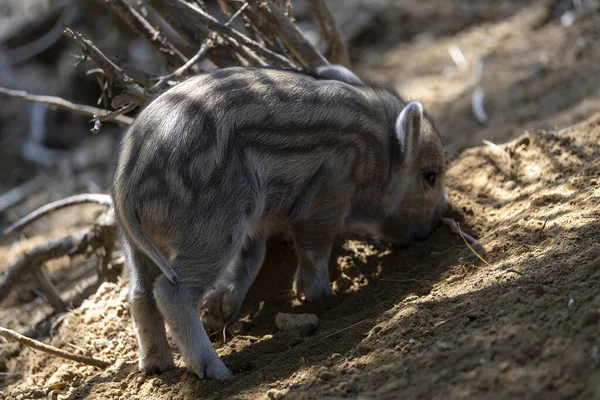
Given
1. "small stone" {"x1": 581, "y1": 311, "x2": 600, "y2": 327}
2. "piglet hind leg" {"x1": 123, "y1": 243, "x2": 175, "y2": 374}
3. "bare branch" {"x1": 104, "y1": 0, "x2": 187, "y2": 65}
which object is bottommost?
"small stone" {"x1": 581, "y1": 311, "x2": 600, "y2": 327}

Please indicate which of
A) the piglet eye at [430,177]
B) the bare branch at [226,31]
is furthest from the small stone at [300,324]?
the bare branch at [226,31]

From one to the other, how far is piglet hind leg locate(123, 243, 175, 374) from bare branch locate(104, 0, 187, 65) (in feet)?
5.95

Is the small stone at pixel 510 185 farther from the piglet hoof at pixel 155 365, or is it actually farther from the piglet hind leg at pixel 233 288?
the piglet hoof at pixel 155 365

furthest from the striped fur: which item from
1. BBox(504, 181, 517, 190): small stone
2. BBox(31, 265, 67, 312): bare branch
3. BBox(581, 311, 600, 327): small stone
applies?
BBox(581, 311, 600, 327): small stone

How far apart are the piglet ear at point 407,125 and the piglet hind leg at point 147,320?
1.74 metres

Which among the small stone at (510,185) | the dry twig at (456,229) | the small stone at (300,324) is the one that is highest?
the small stone at (300,324)

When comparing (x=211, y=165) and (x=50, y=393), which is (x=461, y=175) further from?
(x=50, y=393)

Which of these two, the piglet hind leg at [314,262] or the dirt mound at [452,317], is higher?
the piglet hind leg at [314,262]

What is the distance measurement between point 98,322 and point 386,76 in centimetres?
551

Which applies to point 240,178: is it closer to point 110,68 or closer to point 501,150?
point 110,68

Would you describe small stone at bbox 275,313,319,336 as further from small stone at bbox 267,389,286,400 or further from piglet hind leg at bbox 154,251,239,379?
Result: small stone at bbox 267,389,286,400

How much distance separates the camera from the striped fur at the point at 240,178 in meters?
3.61

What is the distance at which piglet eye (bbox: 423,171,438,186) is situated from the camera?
5086 mm

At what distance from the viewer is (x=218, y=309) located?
4.55m
